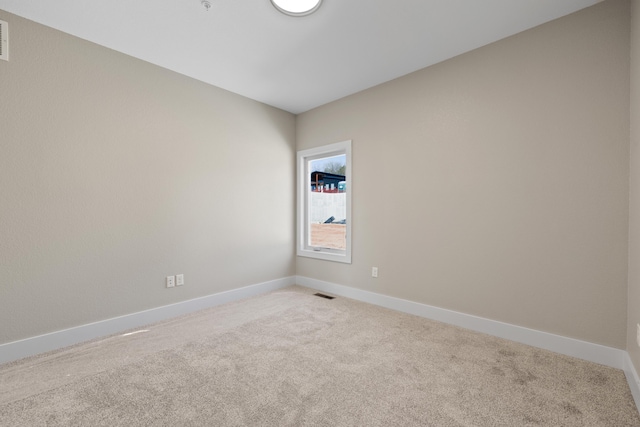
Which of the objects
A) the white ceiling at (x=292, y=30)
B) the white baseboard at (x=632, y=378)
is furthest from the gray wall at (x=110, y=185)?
the white baseboard at (x=632, y=378)

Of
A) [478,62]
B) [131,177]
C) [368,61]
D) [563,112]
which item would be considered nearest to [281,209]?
[131,177]

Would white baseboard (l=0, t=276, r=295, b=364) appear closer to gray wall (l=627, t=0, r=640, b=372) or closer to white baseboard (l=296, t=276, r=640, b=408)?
white baseboard (l=296, t=276, r=640, b=408)

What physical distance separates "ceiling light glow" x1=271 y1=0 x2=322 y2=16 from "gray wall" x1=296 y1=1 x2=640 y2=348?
146cm

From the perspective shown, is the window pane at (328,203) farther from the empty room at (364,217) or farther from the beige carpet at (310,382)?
the beige carpet at (310,382)

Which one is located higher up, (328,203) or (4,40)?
(4,40)

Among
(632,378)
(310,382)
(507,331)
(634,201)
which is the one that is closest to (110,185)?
(310,382)

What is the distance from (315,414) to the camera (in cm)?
157

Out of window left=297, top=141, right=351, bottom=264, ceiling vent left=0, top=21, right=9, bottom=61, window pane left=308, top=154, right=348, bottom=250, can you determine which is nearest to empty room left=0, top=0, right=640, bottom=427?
ceiling vent left=0, top=21, right=9, bottom=61

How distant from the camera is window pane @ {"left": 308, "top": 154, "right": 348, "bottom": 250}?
3.97 m

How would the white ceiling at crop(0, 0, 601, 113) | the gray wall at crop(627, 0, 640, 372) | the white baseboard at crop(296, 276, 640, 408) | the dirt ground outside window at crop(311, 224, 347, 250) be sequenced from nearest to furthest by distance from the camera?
the gray wall at crop(627, 0, 640, 372)
the white baseboard at crop(296, 276, 640, 408)
the white ceiling at crop(0, 0, 601, 113)
the dirt ground outside window at crop(311, 224, 347, 250)

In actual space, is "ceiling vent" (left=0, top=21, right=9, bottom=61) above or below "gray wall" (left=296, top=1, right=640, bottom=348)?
above

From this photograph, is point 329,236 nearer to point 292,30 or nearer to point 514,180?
point 514,180

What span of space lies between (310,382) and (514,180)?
2.30 meters

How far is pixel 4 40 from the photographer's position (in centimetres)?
212
